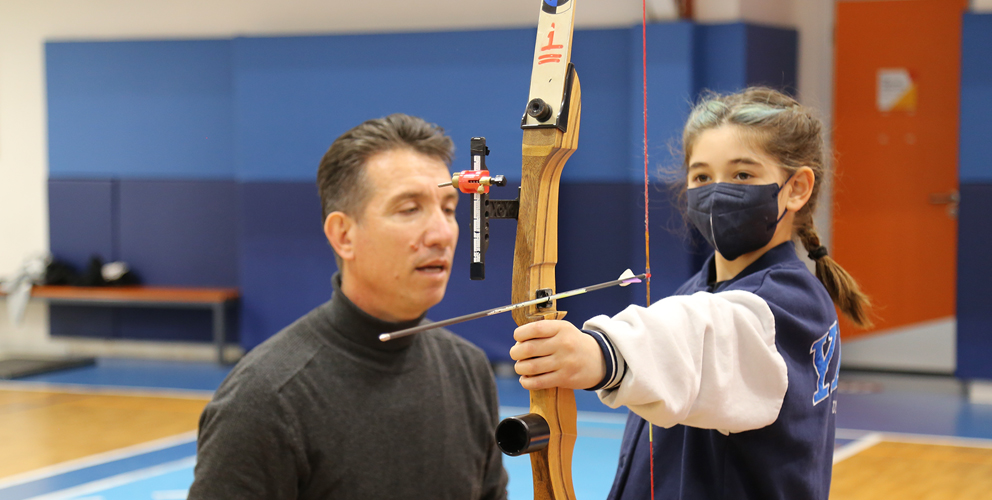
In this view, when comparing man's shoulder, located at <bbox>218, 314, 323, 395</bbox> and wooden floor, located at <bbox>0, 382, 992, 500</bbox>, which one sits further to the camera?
wooden floor, located at <bbox>0, 382, 992, 500</bbox>

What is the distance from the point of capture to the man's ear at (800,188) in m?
1.32

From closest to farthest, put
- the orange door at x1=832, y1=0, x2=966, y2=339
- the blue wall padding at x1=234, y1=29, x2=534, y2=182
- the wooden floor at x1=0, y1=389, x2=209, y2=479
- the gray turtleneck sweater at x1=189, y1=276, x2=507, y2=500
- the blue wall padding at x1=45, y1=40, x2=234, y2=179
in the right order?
the gray turtleneck sweater at x1=189, y1=276, x2=507, y2=500 → the wooden floor at x1=0, y1=389, x2=209, y2=479 → the blue wall padding at x1=234, y1=29, x2=534, y2=182 → the orange door at x1=832, y1=0, x2=966, y2=339 → the blue wall padding at x1=45, y1=40, x2=234, y2=179

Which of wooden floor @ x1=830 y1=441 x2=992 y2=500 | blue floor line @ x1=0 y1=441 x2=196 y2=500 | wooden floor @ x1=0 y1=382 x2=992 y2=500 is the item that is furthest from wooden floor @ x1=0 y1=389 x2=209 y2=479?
wooden floor @ x1=830 y1=441 x2=992 y2=500

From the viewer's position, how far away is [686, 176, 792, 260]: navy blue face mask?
1.25 metres

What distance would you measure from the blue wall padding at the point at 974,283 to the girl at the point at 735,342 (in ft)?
14.2

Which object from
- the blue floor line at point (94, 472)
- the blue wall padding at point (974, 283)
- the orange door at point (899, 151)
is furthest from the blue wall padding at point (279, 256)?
the blue wall padding at point (974, 283)

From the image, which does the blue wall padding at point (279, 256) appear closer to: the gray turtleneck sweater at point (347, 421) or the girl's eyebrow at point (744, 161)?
the gray turtleneck sweater at point (347, 421)

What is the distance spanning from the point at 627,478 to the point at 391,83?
479 cm

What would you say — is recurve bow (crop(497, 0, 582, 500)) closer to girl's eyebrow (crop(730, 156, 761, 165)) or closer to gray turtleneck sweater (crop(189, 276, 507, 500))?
girl's eyebrow (crop(730, 156, 761, 165))

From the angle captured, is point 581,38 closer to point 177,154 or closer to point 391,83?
point 391,83

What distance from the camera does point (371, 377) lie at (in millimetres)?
1624

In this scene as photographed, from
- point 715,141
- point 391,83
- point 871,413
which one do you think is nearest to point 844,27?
point 871,413

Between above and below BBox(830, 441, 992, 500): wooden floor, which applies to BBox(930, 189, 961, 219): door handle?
above

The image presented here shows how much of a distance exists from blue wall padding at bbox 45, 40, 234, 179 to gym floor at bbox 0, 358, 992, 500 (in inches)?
64.6
